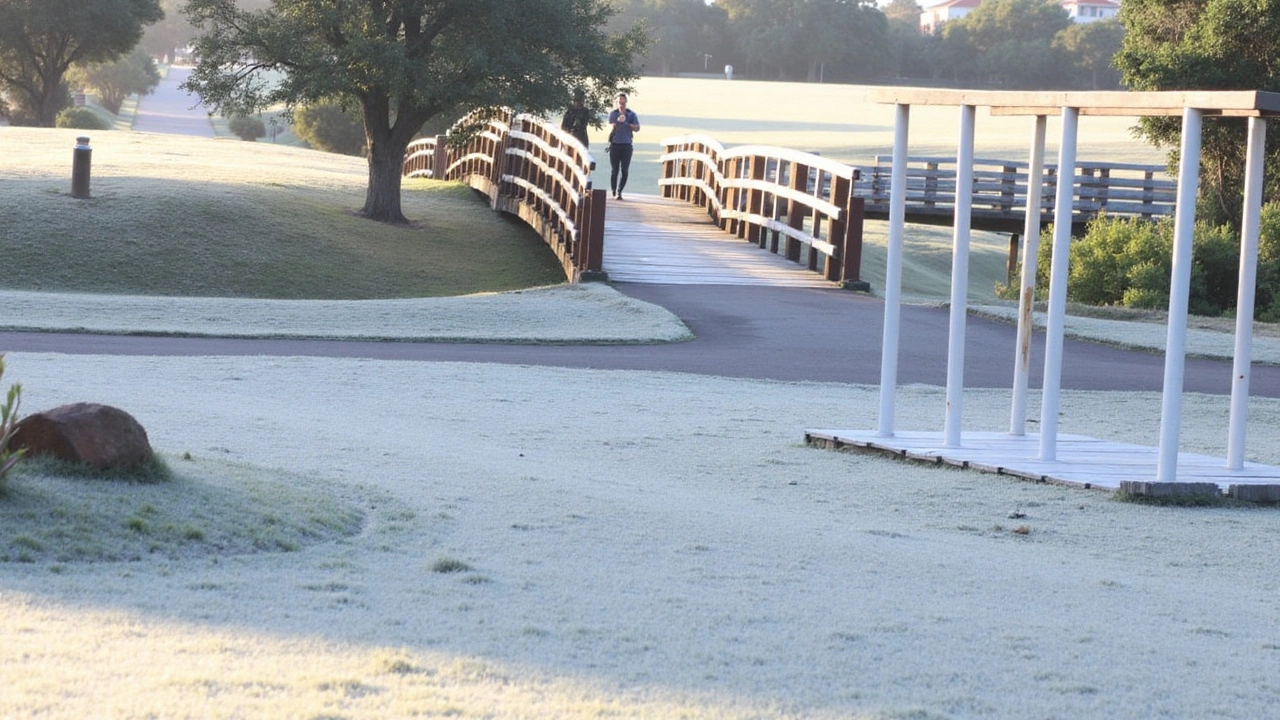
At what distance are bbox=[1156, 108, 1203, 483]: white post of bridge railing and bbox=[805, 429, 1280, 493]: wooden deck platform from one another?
197 millimetres

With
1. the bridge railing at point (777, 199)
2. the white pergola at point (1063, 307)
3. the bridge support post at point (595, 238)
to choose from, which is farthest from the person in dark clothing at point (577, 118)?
the white pergola at point (1063, 307)

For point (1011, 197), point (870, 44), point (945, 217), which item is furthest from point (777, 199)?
point (870, 44)

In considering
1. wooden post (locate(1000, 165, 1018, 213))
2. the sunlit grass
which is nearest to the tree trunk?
wooden post (locate(1000, 165, 1018, 213))

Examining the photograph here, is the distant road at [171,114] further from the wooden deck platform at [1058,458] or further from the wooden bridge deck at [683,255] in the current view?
the wooden deck platform at [1058,458]

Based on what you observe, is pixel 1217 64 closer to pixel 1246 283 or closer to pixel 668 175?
pixel 668 175

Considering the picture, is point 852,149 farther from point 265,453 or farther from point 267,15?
point 265,453

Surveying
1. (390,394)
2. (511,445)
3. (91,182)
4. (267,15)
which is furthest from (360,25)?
Result: (511,445)

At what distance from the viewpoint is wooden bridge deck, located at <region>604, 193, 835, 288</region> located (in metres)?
21.8

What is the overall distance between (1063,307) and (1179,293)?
826 millimetres

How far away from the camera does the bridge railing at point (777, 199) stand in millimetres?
21938

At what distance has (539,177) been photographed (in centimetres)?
2981

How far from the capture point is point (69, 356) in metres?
13.1

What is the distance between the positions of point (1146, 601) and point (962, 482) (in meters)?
2.92

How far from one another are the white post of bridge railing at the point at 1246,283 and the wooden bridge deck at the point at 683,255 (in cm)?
1256
